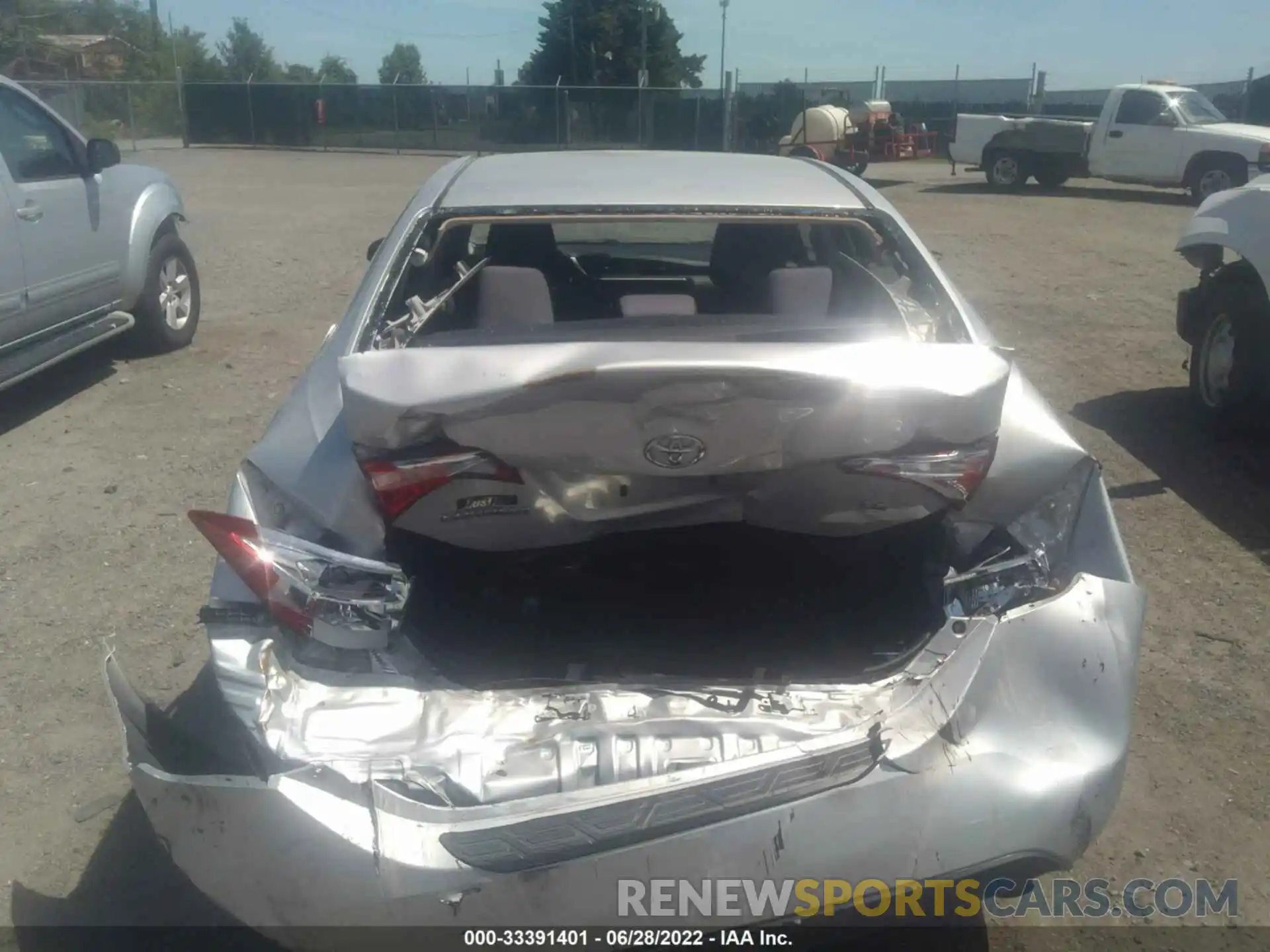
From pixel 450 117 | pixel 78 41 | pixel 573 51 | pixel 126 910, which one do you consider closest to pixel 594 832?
pixel 126 910

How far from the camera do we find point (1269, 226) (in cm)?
561

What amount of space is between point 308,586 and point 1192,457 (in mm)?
4925

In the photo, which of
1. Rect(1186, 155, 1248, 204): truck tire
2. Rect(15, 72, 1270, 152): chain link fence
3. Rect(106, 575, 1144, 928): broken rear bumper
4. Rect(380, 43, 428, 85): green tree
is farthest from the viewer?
Rect(380, 43, 428, 85): green tree

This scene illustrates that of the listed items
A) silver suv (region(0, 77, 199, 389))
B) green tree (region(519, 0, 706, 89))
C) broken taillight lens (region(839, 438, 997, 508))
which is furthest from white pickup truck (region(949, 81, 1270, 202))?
green tree (region(519, 0, 706, 89))

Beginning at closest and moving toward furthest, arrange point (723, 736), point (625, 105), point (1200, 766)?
point (723, 736) → point (1200, 766) → point (625, 105)

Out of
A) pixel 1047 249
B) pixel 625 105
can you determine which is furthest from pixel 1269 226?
pixel 625 105

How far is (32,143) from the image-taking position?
6.48 meters

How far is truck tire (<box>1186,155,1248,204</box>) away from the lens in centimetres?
1767

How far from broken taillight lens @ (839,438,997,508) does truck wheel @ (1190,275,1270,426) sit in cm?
413

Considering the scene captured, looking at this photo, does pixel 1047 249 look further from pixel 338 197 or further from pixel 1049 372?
pixel 338 197

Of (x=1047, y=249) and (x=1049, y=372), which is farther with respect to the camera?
(x=1047, y=249)

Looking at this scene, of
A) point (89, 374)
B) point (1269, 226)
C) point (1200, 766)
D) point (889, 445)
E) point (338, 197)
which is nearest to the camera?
point (889, 445)

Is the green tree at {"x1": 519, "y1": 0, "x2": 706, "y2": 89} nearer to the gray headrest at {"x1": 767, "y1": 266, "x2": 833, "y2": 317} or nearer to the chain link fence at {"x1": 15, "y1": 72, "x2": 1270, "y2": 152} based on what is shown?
the chain link fence at {"x1": 15, "y1": 72, "x2": 1270, "y2": 152}

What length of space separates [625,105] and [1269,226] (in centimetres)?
2947
